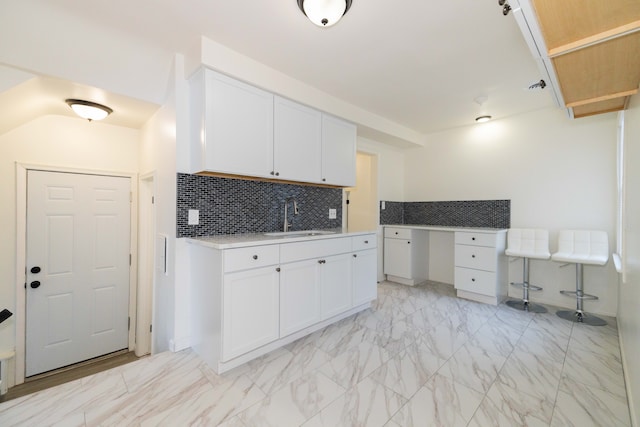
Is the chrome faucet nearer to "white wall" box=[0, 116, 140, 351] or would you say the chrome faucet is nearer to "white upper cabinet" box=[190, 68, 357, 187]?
"white upper cabinet" box=[190, 68, 357, 187]

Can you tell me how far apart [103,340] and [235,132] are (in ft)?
8.67

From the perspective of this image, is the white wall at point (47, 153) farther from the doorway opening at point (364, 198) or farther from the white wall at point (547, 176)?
the white wall at point (547, 176)

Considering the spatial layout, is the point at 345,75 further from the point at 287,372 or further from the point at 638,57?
the point at 287,372

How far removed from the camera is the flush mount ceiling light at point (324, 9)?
150 centimetres

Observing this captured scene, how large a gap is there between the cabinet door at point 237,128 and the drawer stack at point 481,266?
2.68 metres

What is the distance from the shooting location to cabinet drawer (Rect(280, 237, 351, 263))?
87.6 inches

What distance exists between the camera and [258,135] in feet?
7.93

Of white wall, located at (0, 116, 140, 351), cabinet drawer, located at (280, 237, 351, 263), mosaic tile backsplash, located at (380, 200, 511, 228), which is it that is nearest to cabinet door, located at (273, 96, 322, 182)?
cabinet drawer, located at (280, 237, 351, 263)

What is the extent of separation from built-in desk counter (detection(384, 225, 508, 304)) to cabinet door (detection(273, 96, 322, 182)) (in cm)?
194

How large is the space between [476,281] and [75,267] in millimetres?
4454

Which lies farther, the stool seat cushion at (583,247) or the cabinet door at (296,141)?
the stool seat cushion at (583,247)

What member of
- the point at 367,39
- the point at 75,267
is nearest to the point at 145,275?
the point at 75,267

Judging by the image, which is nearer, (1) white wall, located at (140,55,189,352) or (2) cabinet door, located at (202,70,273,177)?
(2) cabinet door, located at (202,70,273,177)

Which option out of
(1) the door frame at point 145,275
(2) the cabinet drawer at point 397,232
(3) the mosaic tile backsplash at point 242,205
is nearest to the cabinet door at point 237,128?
(3) the mosaic tile backsplash at point 242,205
